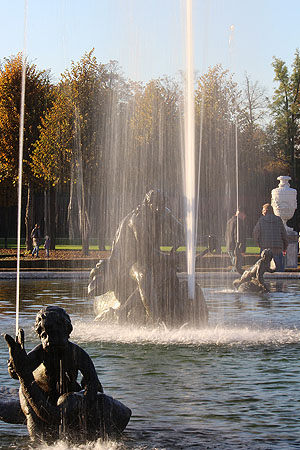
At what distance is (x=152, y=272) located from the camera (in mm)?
11781

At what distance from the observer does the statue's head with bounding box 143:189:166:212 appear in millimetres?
11734

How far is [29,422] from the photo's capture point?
5.73 meters

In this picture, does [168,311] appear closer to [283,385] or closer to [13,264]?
[283,385]

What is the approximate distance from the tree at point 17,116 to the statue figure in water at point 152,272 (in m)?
28.5

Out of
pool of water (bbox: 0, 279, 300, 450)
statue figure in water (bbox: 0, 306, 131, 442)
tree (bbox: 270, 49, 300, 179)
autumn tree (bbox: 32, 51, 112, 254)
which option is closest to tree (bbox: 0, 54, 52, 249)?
autumn tree (bbox: 32, 51, 112, 254)

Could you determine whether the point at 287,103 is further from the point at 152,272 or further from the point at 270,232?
the point at 152,272

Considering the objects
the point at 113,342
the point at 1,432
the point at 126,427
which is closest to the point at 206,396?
the point at 126,427

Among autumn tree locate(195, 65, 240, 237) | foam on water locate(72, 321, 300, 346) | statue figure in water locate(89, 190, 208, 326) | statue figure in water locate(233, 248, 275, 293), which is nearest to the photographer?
foam on water locate(72, 321, 300, 346)

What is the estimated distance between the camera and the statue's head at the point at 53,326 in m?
5.45

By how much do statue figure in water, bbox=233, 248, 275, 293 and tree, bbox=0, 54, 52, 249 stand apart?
23190 millimetres

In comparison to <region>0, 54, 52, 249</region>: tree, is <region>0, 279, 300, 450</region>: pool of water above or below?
below

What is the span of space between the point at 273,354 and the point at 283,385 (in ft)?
5.57

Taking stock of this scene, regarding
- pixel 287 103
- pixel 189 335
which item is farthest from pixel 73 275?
pixel 287 103

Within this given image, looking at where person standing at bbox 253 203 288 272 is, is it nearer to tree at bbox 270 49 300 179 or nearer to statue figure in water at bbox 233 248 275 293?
statue figure in water at bbox 233 248 275 293
